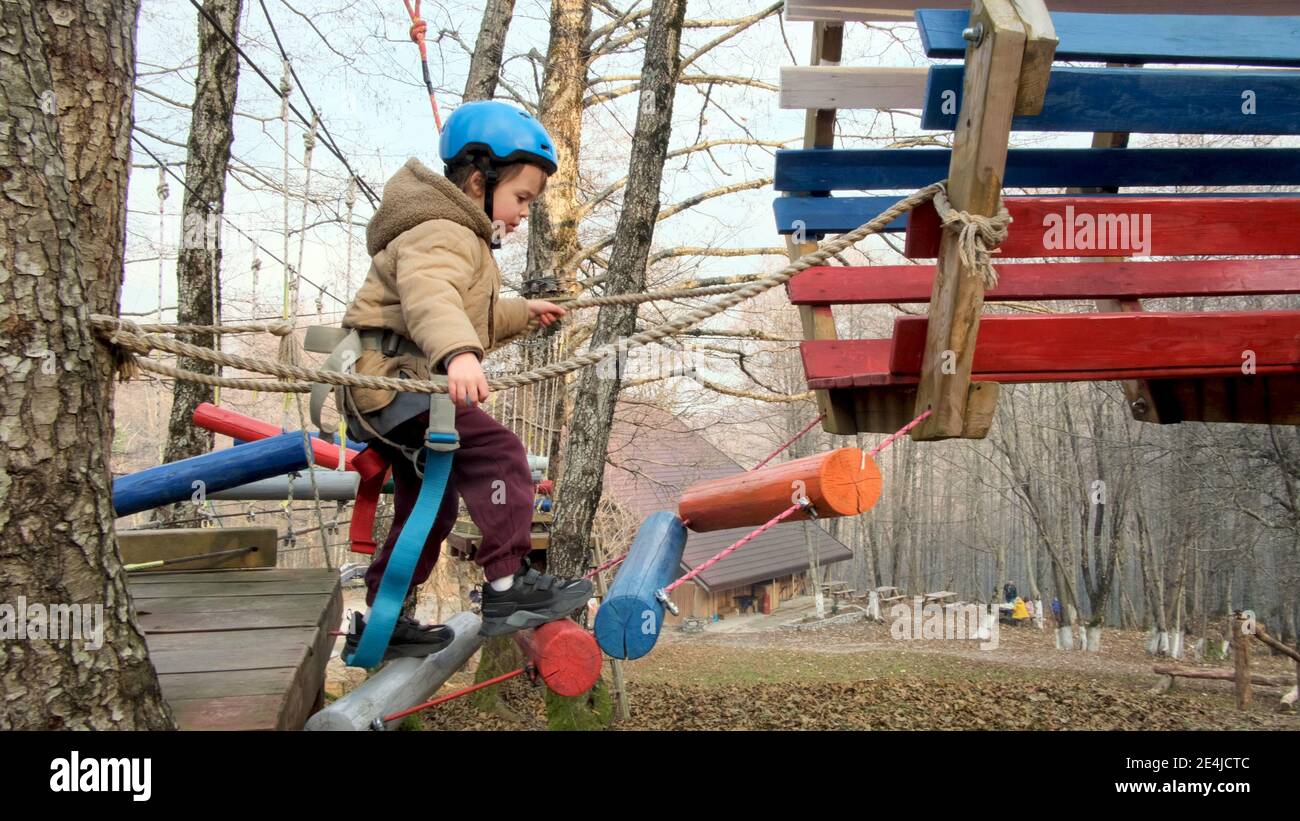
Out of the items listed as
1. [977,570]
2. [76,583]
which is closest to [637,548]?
[76,583]

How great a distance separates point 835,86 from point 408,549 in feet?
8.49

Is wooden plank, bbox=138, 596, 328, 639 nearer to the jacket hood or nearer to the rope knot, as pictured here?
the jacket hood

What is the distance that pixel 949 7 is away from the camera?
13.3 feet

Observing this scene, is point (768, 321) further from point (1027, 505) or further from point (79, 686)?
point (79, 686)

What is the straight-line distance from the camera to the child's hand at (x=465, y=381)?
2.27 m

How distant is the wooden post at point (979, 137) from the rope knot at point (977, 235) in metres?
0.02

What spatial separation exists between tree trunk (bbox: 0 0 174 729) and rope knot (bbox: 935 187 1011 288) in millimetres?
2031

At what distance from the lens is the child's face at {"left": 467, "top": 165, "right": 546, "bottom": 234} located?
2799 mm

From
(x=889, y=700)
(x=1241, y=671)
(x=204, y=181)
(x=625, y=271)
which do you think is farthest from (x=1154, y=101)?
(x=1241, y=671)

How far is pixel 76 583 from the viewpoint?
1.91m

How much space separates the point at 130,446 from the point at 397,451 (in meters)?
35.5

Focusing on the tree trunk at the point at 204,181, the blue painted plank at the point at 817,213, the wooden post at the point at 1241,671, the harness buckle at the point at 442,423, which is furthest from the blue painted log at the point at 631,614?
the wooden post at the point at 1241,671

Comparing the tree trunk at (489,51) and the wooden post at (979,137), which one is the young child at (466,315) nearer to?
the wooden post at (979,137)

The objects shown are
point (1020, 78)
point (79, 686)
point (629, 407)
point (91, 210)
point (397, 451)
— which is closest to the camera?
point (79, 686)
